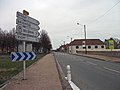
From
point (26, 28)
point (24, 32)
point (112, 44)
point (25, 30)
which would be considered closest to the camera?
point (24, 32)

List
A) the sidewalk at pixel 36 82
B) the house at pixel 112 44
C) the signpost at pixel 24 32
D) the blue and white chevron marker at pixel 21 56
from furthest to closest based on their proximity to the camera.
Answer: the house at pixel 112 44 → the signpost at pixel 24 32 → the blue and white chevron marker at pixel 21 56 → the sidewalk at pixel 36 82

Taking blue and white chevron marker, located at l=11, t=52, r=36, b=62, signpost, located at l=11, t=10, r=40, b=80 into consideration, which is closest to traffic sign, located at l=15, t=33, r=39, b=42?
signpost, located at l=11, t=10, r=40, b=80

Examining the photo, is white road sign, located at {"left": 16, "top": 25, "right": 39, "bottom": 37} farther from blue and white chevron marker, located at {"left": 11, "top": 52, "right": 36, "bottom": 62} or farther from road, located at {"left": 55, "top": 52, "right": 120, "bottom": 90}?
road, located at {"left": 55, "top": 52, "right": 120, "bottom": 90}

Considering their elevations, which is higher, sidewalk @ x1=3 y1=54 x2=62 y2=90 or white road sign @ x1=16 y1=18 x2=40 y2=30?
white road sign @ x1=16 y1=18 x2=40 y2=30

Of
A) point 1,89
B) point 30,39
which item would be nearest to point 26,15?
point 30,39

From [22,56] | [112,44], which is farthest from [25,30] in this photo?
[112,44]

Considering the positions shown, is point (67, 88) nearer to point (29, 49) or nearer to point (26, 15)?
point (29, 49)

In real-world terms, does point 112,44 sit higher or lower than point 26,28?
higher

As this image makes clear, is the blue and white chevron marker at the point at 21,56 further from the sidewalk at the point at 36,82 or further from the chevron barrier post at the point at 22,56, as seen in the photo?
the sidewalk at the point at 36,82

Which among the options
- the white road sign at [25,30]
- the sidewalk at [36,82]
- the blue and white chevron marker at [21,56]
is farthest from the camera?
the white road sign at [25,30]

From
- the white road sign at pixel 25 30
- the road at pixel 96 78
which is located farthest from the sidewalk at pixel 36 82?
the white road sign at pixel 25 30

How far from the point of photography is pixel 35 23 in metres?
13.8

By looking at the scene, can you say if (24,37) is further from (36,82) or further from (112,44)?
(112,44)

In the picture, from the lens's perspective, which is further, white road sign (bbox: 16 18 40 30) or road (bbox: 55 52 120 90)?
white road sign (bbox: 16 18 40 30)
